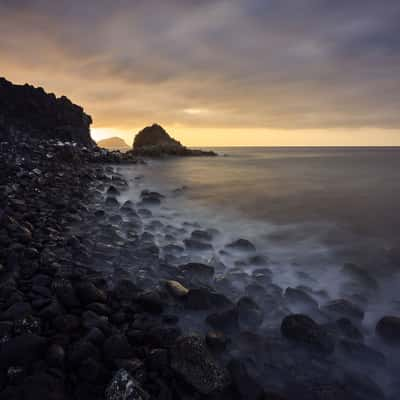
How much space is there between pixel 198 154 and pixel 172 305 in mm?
78198

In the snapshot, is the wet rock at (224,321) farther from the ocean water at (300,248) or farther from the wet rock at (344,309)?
the wet rock at (344,309)

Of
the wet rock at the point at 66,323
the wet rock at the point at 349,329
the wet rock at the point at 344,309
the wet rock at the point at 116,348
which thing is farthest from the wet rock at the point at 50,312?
the wet rock at the point at 344,309

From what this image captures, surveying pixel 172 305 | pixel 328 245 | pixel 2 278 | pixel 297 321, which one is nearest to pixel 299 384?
pixel 297 321

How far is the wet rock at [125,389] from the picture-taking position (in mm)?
2740

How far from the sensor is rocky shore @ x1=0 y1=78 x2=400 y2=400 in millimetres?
3044

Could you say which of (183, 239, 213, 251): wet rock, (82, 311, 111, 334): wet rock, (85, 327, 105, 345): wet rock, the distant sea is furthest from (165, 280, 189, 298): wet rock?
the distant sea

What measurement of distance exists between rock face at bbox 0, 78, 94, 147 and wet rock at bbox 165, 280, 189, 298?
30765 millimetres

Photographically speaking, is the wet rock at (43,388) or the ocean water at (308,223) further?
the ocean water at (308,223)

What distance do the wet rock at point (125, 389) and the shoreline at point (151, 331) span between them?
1cm

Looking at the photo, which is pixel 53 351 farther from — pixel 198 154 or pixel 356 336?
pixel 198 154

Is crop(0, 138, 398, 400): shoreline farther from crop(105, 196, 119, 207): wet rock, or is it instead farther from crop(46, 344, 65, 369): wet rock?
crop(105, 196, 119, 207): wet rock

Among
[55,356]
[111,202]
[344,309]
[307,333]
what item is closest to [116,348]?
[55,356]

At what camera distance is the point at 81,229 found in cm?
825

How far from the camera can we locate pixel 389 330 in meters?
4.47
